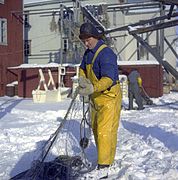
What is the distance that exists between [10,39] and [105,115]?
81.4 ft

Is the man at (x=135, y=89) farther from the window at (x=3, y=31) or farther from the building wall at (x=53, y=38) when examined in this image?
the building wall at (x=53, y=38)

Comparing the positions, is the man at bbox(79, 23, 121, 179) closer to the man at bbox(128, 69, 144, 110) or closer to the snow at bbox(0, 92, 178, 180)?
the snow at bbox(0, 92, 178, 180)

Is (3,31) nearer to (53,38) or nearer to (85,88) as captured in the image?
(53,38)

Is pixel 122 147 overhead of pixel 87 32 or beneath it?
beneath

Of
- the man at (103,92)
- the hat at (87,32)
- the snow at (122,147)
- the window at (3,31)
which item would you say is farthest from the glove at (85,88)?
Result: the window at (3,31)

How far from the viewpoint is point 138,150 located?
7191 mm

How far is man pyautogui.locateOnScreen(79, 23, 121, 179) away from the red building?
72.9 feet

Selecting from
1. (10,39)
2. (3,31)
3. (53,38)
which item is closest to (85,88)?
(3,31)

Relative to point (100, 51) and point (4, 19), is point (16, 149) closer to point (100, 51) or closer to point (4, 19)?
point (100, 51)

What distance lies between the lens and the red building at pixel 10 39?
27794 mm

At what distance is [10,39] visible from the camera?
96.3 feet

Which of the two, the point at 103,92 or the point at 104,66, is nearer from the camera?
the point at 104,66

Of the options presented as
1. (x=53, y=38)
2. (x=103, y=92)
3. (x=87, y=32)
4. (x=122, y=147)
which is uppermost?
(x=53, y=38)

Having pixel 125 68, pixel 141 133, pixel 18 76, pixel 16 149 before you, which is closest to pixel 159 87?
pixel 125 68
